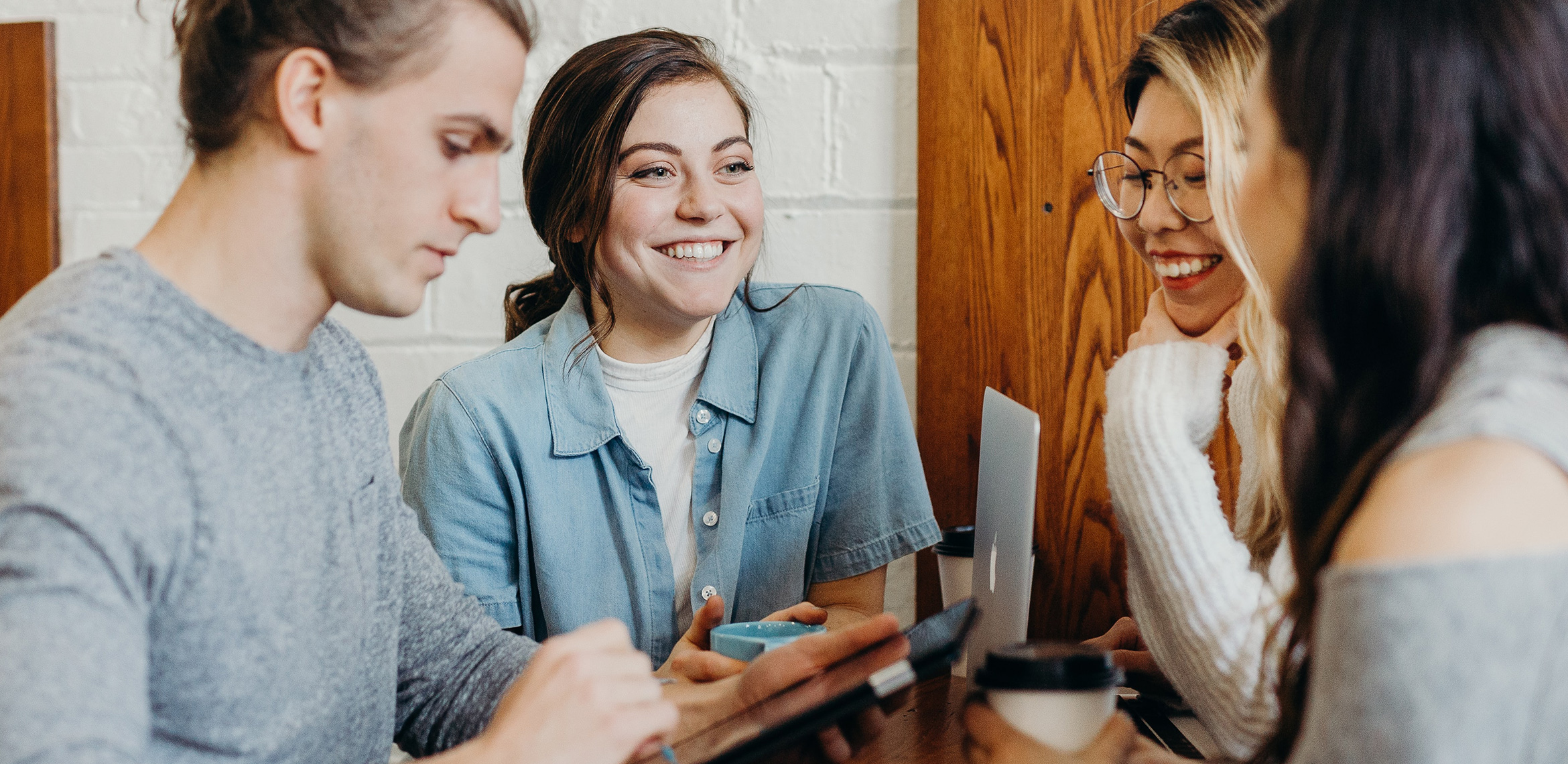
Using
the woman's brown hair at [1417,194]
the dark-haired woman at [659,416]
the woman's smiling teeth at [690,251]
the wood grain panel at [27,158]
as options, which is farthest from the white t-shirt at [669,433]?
the wood grain panel at [27,158]

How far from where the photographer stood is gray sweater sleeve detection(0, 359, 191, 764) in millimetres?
526

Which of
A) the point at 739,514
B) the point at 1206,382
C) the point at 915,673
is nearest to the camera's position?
the point at 915,673

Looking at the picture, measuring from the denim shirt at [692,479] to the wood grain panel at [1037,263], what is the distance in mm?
165

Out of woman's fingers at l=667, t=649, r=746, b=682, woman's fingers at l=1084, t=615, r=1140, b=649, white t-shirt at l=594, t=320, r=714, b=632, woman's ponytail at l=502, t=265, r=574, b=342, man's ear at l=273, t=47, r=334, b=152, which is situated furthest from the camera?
woman's ponytail at l=502, t=265, r=574, b=342

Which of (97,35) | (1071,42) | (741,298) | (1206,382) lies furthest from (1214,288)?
(97,35)

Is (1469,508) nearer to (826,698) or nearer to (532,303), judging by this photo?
(826,698)

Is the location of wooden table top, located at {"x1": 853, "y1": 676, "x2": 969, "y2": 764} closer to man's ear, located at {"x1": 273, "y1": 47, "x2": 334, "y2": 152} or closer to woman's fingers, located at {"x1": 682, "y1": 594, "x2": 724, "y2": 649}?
woman's fingers, located at {"x1": 682, "y1": 594, "x2": 724, "y2": 649}

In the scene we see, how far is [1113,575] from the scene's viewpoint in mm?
1535

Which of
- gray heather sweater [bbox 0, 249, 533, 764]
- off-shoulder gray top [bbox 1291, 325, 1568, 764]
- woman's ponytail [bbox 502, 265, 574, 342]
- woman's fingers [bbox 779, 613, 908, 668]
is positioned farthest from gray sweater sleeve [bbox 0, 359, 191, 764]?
woman's ponytail [bbox 502, 265, 574, 342]

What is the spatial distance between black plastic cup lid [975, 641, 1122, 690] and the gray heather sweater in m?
0.44

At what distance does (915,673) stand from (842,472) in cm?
80

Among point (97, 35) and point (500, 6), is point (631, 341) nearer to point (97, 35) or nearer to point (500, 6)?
point (500, 6)

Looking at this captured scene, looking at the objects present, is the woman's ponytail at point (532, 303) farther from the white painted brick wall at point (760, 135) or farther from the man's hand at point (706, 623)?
the man's hand at point (706, 623)

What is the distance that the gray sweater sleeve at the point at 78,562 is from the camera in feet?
1.73
